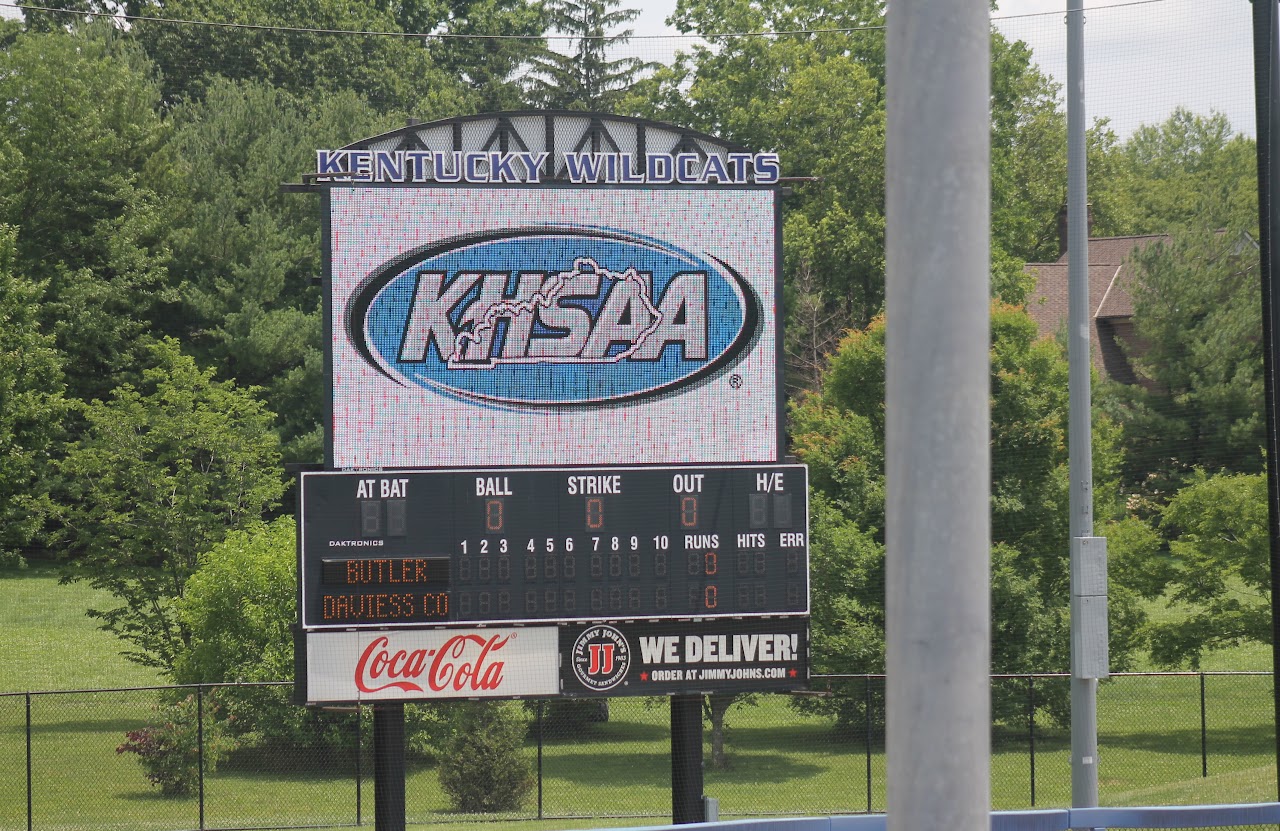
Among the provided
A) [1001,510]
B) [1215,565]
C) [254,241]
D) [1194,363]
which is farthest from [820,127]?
[1215,565]

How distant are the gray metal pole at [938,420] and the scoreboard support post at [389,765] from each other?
877 cm

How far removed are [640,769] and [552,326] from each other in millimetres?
11003

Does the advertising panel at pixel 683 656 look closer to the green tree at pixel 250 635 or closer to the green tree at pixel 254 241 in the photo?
the green tree at pixel 250 635

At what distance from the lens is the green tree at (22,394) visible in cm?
2844

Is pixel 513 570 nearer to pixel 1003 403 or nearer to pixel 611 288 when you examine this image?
pixel 611 288

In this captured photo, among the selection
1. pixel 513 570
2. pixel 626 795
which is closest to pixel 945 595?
pixel 513 570

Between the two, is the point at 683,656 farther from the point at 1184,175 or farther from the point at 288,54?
the point at 1184,175

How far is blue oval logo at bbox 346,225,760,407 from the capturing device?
10.5m

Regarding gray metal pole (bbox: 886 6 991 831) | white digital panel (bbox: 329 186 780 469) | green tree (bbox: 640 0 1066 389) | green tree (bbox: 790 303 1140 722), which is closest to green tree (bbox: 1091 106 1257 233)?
green tree (bbox: 640 0 1066 389)

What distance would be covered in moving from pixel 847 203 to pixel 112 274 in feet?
59.3

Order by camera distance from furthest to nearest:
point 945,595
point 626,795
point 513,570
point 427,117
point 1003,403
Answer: point 427,117 < point 1003,403 < point 626,795 < point 513,570 < point 945,595

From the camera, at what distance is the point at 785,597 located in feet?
34.9

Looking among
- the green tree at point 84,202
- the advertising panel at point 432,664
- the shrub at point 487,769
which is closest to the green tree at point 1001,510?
the shrub at point 487,769

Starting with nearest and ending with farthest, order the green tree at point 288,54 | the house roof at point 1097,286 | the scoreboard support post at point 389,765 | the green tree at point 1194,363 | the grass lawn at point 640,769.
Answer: the scoreboard support post at point 389,765, the grass lawn at point 640,769, the green tree at point 1194,363, the house roof at point 1097,286, the green tree at point 288,54
